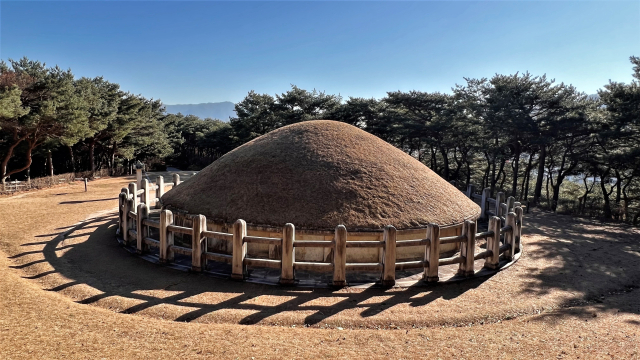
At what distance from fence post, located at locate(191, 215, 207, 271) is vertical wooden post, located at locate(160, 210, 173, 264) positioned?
0.92 meters

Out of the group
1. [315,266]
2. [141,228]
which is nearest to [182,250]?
[141,228]

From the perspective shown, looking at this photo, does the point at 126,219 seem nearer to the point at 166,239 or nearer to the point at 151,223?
the point at 151,223

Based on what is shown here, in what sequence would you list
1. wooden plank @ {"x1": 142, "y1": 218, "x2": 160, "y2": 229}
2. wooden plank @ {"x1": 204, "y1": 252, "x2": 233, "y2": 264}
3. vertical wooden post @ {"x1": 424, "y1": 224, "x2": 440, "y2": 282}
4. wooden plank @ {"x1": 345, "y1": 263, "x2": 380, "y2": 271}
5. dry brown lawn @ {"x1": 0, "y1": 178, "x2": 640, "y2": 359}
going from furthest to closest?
wooden plank @ {"x1": 142, "y1": 218, "x2": 160, "y2": 229} → wooden plank @ {"x1": 204, "y1": 252, "x2": 233, "y2": 264} → vertical wooden post @ {"x1": 424, "y1": 224, "x2": 440, "y2": 282} → wooden plank @ {"x1": 345, "y1": 263, "x2": 380, "y2": 271} → dry brown lawn @ {"x1": 0, "y1": 178, "x2": 640, "y2": 359}

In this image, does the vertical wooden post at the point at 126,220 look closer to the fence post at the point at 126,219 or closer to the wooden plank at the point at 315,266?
the fence post at the point at 126,219

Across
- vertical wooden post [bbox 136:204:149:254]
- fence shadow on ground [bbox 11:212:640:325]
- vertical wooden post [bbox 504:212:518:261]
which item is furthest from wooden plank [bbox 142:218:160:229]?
vertical wooden post [bbox 504:212:518:261]

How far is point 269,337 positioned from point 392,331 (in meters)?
2.23

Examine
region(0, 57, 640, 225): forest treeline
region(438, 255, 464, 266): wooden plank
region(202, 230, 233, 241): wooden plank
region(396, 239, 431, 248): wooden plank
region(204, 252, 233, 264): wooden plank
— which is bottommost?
region(438, 255, 464, 266): wooden plank

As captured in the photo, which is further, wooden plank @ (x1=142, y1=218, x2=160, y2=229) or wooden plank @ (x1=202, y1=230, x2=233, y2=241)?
wooden plank @ (x1=142, y1=218, x2=160, y2=229)

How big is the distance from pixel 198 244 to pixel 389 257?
4794 mm

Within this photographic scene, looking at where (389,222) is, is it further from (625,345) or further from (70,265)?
(70,265)

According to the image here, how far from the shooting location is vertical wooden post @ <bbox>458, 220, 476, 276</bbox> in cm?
855

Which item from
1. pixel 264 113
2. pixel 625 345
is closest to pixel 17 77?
pixel 264 113

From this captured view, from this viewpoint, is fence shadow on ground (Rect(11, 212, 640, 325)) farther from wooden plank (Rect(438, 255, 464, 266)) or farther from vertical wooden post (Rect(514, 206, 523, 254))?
wooden plank (Rect(438, 255, 464, 266))

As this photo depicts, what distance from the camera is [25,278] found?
8.37 meters
